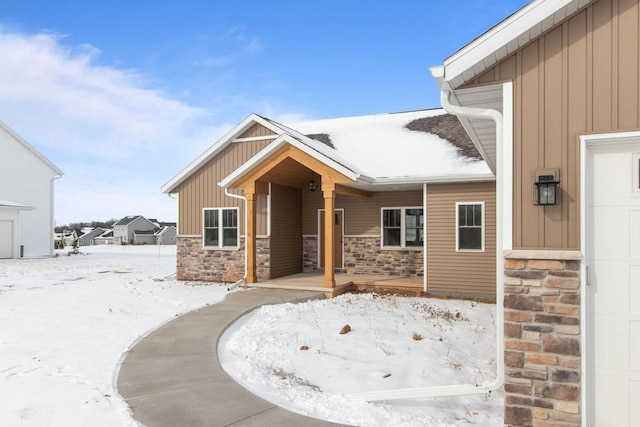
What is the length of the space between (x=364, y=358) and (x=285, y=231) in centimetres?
748

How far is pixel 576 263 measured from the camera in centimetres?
350

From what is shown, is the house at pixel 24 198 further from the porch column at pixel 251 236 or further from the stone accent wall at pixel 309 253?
the porch column at pixel 251 236

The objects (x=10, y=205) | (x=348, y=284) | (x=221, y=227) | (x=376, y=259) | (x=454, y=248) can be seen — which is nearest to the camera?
(x=454, y=248)

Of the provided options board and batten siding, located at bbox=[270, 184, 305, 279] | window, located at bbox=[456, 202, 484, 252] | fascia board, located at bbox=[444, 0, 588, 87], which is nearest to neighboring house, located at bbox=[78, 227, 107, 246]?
board and batten siding, located at bbox=[270, 184, 305, 279]

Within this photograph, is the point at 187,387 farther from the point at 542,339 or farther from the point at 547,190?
the point at 547,190

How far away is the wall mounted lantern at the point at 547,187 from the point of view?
3.52m

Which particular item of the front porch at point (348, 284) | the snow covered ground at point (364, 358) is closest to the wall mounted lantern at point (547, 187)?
the snow covered ground at point (364, 358)

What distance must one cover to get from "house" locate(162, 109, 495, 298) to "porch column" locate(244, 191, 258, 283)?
0.09ft

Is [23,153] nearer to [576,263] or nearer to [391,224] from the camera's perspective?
[391,224]

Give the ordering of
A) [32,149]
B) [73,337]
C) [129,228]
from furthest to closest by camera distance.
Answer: [129,228]
[32,149]
[73,337]

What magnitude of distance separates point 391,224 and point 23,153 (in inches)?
912

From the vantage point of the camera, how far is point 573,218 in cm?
352

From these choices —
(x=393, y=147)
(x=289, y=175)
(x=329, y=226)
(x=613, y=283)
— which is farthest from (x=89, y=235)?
(x=613, y=283)

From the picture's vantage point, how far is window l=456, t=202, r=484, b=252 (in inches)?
414
